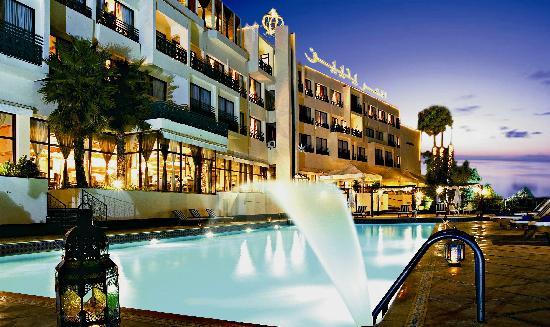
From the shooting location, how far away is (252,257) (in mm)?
16125

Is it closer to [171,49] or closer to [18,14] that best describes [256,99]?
[171,49]

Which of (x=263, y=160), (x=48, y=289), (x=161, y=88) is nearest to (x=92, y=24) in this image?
(x=161, y=88)

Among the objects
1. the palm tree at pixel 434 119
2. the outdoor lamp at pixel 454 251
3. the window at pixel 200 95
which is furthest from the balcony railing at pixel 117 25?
the palm tree at pixel 434 119

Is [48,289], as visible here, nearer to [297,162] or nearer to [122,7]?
[122,7]

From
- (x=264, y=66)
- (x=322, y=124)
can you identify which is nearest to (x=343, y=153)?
(x=322, y=124)

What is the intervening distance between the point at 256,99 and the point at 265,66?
3.04 meters

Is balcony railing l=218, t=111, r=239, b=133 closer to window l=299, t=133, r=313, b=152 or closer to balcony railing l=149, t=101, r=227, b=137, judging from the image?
balcony railing l=149, t=101, r=227, b=137

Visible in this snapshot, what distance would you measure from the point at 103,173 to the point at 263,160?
1792 centimetres

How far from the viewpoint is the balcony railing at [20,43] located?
19.1 m

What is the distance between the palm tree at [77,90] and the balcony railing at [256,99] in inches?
803

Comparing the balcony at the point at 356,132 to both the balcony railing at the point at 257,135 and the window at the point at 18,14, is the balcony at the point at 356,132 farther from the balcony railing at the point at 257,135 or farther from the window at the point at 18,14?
the window at the point at 18,14

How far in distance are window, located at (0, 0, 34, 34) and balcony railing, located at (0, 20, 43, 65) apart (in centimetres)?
37

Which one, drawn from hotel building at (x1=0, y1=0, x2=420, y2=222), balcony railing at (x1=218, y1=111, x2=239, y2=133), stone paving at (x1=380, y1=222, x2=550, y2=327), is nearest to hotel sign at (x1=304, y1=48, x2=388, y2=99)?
hotel building at (x1=0, y1=0, x2=420, y2=222)

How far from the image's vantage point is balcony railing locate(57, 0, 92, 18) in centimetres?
2239
